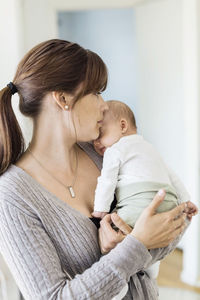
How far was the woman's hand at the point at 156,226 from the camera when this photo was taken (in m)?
1.01

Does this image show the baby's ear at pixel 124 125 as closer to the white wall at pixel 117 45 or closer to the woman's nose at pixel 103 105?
the woman's nose at pixel 103 105

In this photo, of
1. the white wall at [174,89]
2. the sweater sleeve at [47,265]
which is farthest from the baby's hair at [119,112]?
the white wall at [174,89]

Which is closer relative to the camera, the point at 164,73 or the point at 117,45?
the point at 164,73

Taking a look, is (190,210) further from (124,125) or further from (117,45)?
(117,45)

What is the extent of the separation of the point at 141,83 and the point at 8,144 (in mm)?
2734

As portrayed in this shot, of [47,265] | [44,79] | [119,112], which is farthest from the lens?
[119,112]

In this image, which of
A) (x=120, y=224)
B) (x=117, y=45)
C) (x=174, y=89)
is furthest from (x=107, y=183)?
(x=117, y=45)

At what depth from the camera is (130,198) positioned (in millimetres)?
1133

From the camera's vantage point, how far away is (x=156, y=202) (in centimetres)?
104

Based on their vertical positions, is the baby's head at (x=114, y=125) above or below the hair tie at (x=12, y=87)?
below

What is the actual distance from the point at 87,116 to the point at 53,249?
366mm

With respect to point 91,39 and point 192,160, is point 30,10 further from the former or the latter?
Result: point 91,39

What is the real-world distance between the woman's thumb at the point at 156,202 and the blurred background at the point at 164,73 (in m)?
1.55

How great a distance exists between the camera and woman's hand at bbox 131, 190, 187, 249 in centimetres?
101
